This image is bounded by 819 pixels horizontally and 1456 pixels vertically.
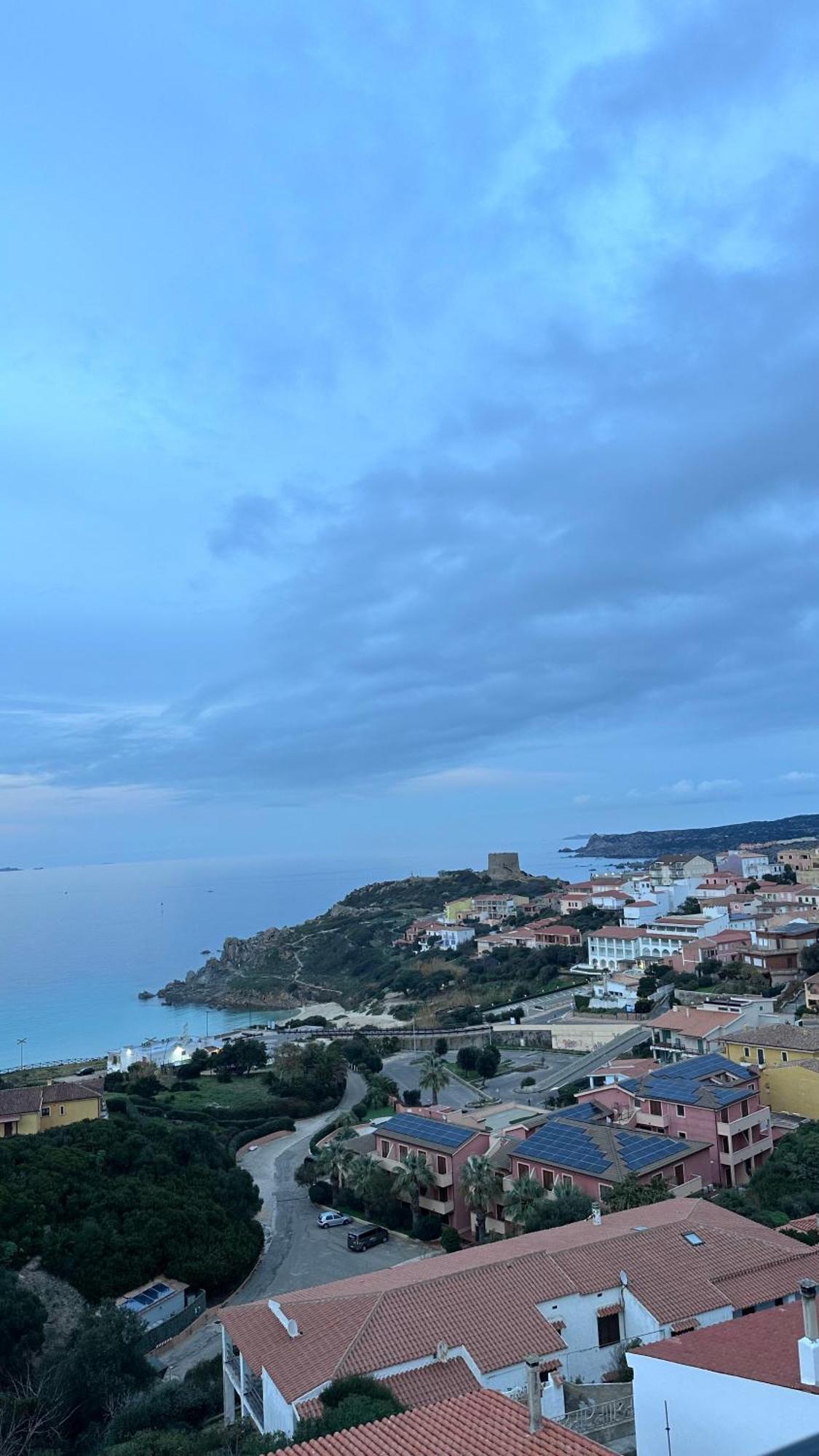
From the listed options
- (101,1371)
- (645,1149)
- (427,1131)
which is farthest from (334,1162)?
(101,1371)

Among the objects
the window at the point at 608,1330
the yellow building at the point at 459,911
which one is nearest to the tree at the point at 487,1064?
the window at the point at 608,1330

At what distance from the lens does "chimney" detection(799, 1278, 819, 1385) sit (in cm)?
837

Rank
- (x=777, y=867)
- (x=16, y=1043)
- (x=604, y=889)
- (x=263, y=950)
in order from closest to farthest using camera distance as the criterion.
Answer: (x=16, y=1043), (x=604, y=889), (x=777, y=867), (x=263, y=950)

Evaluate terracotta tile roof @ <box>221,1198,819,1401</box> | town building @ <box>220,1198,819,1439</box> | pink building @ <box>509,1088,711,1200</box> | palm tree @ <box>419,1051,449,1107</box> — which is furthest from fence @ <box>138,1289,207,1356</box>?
palm tree @ <box>419,1051,449,1107</box>

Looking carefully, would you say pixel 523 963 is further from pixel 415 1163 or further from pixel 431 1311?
pixel 431 1311

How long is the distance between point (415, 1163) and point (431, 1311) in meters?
→ 12.1

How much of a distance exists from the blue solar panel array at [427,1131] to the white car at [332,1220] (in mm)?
2599

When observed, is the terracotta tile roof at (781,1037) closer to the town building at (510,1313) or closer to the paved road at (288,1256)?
the paved road at (288,1256)

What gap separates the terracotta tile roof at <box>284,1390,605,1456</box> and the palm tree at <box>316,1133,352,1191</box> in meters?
20.1

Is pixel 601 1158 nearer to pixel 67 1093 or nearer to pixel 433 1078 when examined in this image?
pixel 433 1078

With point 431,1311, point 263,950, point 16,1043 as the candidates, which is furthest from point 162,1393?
point 263,950

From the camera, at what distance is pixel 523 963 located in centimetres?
6500

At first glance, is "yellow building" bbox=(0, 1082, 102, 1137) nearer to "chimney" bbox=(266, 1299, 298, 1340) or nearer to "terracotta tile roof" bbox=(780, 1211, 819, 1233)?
"chimney" bbox=(266, 1299, 298, 1340)

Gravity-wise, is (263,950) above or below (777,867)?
below
